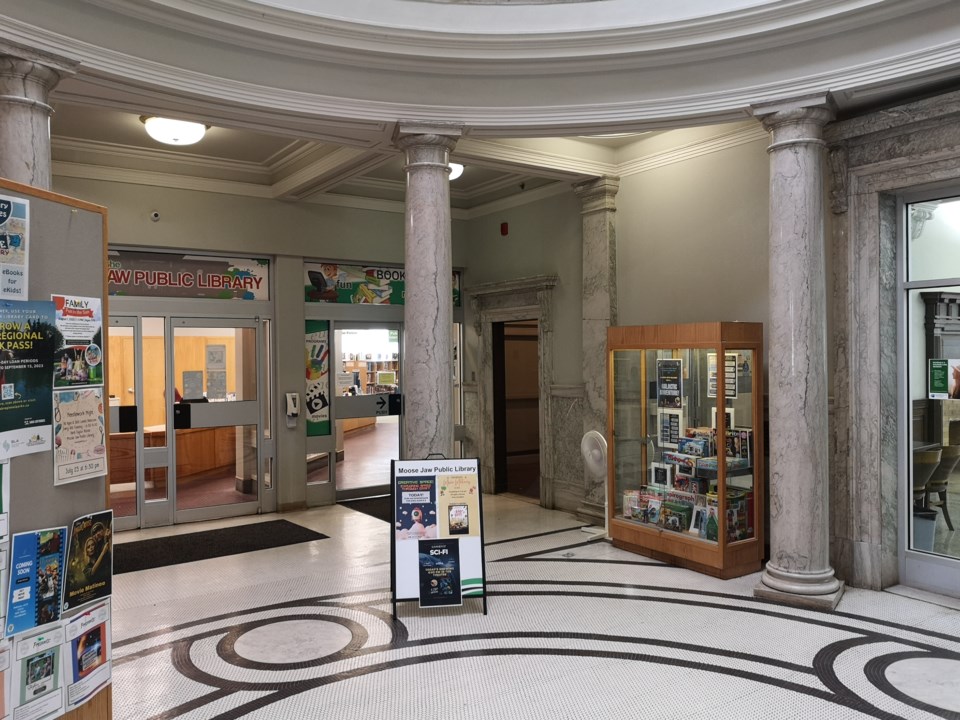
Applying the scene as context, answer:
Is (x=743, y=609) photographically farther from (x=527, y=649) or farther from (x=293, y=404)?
(x=293, y=404)

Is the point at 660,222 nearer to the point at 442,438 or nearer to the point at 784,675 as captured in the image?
the point at 442,438

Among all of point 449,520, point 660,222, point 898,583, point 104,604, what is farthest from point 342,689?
point 660,222

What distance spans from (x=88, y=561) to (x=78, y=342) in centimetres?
67

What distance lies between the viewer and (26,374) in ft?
6.75

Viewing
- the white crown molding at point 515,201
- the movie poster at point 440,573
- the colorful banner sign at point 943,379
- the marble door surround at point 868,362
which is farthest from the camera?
the white crown molding at point 515,201

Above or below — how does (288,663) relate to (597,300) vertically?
below

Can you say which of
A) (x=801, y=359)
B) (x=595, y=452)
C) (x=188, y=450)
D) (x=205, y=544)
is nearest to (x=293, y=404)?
(x=188, y=450)

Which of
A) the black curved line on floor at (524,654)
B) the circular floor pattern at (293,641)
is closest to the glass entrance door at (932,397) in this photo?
the black curved line on floor at (524,654)

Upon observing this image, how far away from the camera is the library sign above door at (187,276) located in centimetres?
744

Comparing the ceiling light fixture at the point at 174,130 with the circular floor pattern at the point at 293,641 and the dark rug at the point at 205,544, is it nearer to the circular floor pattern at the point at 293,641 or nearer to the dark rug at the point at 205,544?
the dark rug at the point at 205,544

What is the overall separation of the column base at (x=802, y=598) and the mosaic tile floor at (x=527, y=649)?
0.07 meters

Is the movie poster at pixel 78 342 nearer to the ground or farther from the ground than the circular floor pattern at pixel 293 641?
farther from the ground

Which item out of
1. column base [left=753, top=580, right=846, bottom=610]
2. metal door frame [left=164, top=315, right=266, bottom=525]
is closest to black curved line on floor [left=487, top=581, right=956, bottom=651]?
column base [left=753, top=580, right=846, bottom=610]

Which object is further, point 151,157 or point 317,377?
point 317,377
